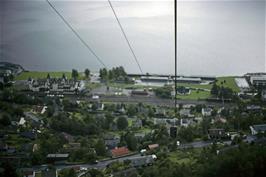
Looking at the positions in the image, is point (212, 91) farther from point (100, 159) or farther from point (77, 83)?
point (100, 159)

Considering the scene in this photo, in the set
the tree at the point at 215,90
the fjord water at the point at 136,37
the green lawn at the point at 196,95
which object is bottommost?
the green lawn at the point at 196,95

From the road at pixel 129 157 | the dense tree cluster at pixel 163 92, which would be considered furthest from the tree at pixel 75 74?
the road at pixel 129 157

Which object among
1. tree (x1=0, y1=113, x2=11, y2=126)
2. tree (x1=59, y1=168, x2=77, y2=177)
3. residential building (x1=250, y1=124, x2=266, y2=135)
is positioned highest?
tree (x1=0, y1=113, x2=11, y2=126)

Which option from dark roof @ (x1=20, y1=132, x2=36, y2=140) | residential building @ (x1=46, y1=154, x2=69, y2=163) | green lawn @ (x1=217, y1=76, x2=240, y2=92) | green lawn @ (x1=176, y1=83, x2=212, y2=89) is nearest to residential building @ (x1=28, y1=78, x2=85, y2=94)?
dark roof @ (x1=20, y1=132, x2=36, y2=140)

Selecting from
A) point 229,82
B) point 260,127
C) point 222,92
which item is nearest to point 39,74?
point 222,92

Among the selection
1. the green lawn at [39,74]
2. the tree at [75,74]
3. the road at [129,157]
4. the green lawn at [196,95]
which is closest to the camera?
the road at [129,157]

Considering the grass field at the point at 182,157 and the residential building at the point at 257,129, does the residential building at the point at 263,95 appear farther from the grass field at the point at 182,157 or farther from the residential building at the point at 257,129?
the grass field at the point at 182,157

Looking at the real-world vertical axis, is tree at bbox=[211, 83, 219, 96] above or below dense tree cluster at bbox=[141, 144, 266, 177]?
above

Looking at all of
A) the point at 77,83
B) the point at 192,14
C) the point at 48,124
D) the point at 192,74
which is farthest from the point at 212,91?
the point at 192,14

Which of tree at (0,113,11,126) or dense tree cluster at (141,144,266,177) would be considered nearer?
dense tree cluster at (141,144,266,177)

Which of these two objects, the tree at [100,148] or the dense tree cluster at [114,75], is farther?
the dense tree cluster at [114,75]

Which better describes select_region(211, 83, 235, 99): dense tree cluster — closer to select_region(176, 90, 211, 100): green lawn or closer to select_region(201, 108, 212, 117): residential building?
select_region(176, 90, 211, 100): green lawn

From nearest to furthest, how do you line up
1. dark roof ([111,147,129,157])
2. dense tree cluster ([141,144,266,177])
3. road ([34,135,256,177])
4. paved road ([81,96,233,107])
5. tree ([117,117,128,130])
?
1. dense tree cluster ([141,144,266,177])
2. road ([34,135,256,177])
3. dark roof ([111,147,129,157])
4. tree ([117,117,128,130])
5. paved road ([81,96,233,107])
